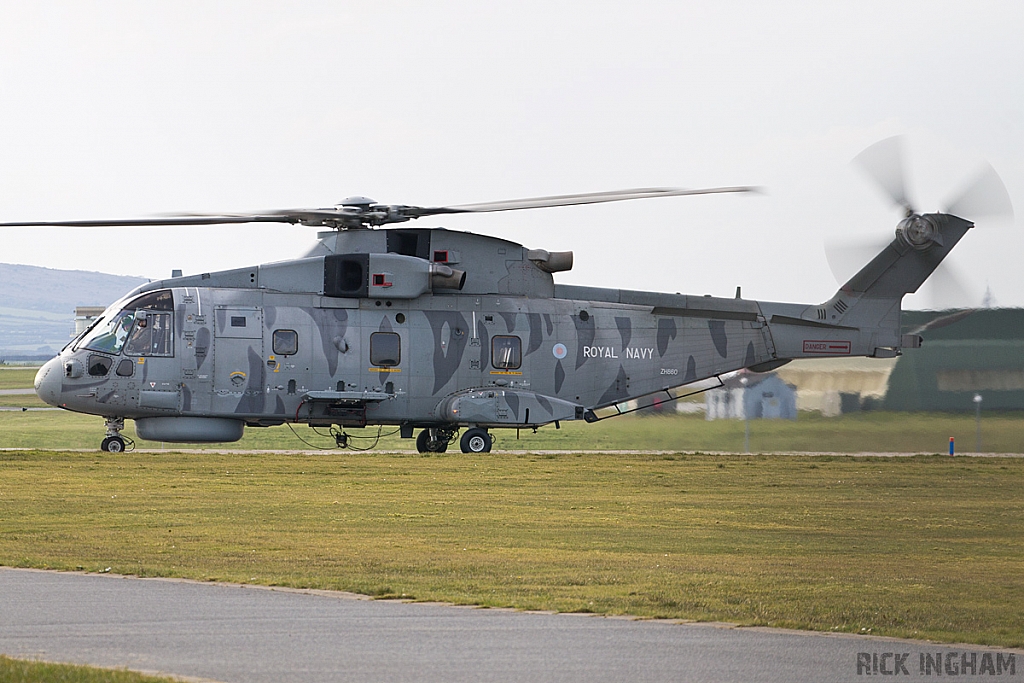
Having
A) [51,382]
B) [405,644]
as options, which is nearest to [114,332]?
[51,382]

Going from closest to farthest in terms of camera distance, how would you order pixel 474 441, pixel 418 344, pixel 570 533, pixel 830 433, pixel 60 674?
pixel 60 674 → pixel 570 533 → pixel 418 344 → pixel 474 441 → pixel 830 433

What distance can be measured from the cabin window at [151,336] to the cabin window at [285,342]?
6.91 feet

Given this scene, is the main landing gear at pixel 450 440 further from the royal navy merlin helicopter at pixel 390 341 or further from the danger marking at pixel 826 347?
the danger marking at pixel 826 347

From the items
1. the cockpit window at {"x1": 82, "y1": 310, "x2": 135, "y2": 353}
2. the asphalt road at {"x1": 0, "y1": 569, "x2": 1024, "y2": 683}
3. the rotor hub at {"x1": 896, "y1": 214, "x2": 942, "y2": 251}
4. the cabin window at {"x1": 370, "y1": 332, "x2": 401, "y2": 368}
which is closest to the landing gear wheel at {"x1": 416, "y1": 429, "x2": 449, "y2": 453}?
the cabin window at {"x1": 370, "y1": 332, "x2": 401, "y2": 368}

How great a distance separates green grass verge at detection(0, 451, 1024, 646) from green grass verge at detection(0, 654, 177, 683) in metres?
4.24

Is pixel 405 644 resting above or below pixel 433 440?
below

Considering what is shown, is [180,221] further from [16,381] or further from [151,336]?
[16,381]

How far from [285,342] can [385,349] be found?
2135mm

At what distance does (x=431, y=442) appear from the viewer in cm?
3334

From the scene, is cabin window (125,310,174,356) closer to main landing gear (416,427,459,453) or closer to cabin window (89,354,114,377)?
cabin window (89,354,114,377)

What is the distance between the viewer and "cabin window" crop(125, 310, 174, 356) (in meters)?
28.6

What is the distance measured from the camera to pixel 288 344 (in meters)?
29.1

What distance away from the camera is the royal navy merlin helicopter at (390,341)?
28.7 meters

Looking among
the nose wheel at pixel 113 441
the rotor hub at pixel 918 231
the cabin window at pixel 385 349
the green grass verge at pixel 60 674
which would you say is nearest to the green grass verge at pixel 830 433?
the rotor hub at pixel 918 231
